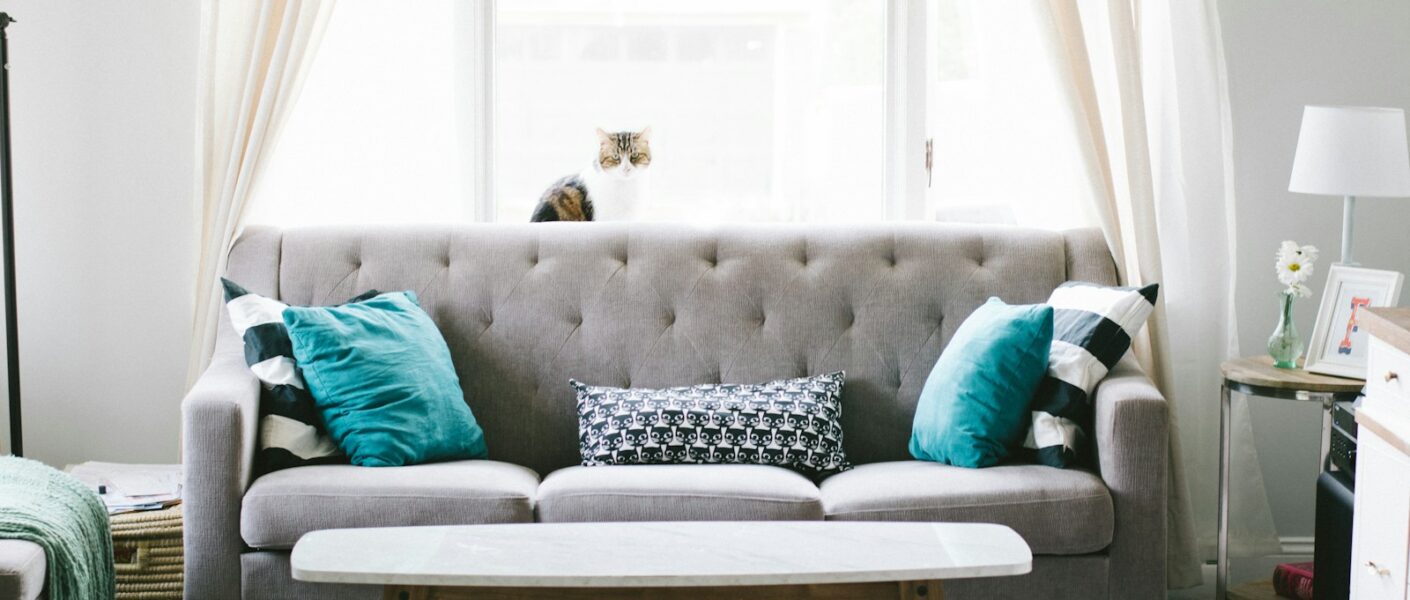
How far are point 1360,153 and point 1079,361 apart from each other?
31.8 inches

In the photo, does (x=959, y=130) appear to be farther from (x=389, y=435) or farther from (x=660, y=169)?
(x=389, y=435)

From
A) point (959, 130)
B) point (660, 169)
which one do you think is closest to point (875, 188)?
point (959, 130)

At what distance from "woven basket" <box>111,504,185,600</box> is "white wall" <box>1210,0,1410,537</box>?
2636 millimetres

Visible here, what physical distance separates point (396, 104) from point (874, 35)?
129 centimetres

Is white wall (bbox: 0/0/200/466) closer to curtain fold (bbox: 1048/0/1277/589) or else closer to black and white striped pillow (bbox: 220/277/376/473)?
black and white striped pillow (bbox: 220/277/376/473)

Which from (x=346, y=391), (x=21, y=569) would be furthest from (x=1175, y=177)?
(x=21, y=569)

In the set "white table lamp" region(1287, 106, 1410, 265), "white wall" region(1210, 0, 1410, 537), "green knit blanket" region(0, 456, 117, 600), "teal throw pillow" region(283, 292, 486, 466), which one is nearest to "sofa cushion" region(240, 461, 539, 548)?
"teal throw pillow" region(283, 292, 486, 466)

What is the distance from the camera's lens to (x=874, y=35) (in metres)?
3.54

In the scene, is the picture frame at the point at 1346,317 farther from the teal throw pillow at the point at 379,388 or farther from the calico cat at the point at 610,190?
the teal throw pillow at the point at 379,388

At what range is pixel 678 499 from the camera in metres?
2.47

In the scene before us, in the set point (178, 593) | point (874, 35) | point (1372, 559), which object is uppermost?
point (874, 35)

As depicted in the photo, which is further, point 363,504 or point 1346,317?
point 1346,317

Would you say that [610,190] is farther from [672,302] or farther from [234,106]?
[234,106]

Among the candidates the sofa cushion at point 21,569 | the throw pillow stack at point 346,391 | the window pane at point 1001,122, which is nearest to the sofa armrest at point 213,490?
the throw pillow stack at point 346,391
